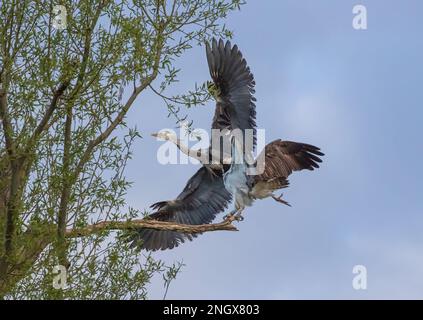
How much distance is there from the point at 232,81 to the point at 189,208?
324 centimetres

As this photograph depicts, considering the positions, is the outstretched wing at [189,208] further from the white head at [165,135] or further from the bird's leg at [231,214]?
the bird's leg at [231,214]

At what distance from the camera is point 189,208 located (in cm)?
2339

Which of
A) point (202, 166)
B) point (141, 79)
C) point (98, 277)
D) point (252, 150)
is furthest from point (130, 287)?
point (202, 166)

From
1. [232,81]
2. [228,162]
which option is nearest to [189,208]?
[228,162]

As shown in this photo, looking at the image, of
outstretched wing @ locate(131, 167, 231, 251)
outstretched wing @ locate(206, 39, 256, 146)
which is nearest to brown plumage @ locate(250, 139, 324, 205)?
outstretched wing @ locate(206, 39, 256, 146)

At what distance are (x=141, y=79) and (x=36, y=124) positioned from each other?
5.14 ft

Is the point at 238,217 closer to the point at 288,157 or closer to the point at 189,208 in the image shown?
the point at 288,157

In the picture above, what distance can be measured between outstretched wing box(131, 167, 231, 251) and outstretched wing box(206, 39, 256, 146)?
7.17 feet

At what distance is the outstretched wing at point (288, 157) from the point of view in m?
19.8

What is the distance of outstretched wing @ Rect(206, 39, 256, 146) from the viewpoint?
2105 cm

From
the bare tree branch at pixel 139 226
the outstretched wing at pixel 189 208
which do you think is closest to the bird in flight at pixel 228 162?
the outstretched wing at pixel 189 208

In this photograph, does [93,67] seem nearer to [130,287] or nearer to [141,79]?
[141,79]

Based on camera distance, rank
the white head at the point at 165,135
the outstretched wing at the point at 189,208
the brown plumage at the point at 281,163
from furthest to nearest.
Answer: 1. the outstretched wing at the point at 189,208
2. the white head at the point at 165,135
3. the brown plumage at the point at 281,163

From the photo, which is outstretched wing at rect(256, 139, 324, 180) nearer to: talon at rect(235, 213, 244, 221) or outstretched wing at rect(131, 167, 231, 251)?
talon at rect(235, 213, 244, 221)
